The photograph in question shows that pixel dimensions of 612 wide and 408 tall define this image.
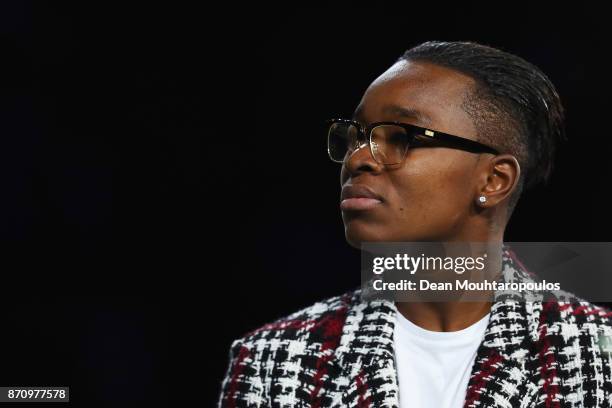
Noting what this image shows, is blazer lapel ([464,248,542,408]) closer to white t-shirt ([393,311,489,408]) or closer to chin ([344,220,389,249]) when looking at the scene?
white t-shirt ([393,311,489,408])

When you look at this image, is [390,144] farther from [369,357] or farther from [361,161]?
[369,357]

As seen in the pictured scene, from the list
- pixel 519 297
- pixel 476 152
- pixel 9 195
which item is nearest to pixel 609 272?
pixel 519 297

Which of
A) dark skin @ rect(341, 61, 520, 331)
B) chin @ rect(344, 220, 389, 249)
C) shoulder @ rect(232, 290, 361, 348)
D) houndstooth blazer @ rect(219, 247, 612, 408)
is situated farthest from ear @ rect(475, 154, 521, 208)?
shoulder @ rect(232, 290, 361, 348)

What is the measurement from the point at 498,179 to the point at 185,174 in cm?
147

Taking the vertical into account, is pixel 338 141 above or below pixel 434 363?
above

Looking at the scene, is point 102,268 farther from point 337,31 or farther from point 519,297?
point 519,297

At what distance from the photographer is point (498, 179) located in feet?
5.97

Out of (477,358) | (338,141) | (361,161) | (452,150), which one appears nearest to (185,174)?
(338,141)

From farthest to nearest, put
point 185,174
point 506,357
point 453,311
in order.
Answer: point 185,174 → point 453,311 → point 506,357

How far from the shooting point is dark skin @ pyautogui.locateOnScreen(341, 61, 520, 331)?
1713 millimetres

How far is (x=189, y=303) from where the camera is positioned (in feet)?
9.53

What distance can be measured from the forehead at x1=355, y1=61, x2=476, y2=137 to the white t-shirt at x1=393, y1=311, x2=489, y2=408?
18.8 inches

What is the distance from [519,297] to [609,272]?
759mm

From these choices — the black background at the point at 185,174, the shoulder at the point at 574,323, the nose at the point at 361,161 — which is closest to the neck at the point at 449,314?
the shoulder at the point at 574,323
